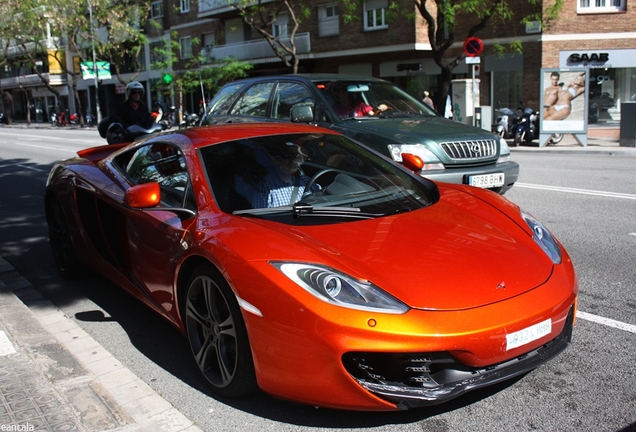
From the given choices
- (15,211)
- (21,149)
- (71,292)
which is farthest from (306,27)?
(71,292)

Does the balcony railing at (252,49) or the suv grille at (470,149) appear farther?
the balcony railing at (252,49)

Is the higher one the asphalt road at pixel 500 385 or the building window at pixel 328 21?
the building window at pixel 328 21

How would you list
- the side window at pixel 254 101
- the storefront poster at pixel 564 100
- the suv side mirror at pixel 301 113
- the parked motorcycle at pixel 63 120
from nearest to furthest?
1. the suv side mirror at pixel 301 113
2. the side window at pixel 254 101
3. the storefront poster at pixel 564 100
4. the parked motorcycle at pixel 63 120

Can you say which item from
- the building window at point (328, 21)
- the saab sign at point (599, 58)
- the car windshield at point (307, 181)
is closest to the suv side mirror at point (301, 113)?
the car windshield at point (307, 181)

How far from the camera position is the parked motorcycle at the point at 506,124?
65.3 feet

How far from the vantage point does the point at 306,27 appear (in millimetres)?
34375

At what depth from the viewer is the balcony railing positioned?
34.1 m

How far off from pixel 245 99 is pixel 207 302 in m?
6.00

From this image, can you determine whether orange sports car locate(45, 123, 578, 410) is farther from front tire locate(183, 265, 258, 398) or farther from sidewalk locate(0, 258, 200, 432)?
Result: sidewalk locate(0, 258, 200, 432)

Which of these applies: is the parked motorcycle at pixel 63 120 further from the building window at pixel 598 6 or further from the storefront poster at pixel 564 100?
the storefront poster at pixel 564 100

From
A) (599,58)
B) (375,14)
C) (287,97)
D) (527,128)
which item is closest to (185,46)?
(375,14)

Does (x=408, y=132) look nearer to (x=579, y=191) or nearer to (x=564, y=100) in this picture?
(x=579, y=191)

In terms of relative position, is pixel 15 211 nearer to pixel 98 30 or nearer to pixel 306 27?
pixel 306 27

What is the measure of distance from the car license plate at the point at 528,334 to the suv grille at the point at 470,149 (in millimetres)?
4344
